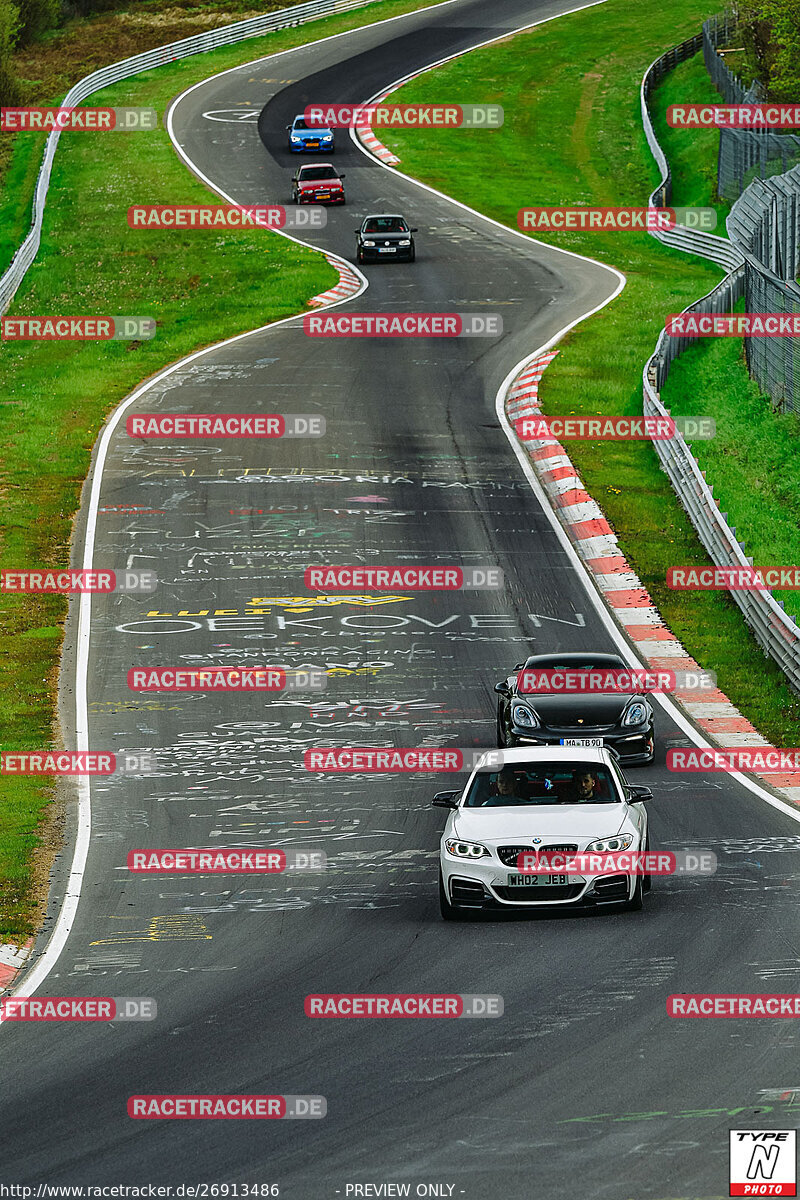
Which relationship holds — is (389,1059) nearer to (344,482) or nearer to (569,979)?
(569,979)

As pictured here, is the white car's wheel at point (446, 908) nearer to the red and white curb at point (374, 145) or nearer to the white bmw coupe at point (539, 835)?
the white bmw coupe at point (539, 835)

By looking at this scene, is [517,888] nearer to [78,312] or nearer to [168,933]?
[168,933]

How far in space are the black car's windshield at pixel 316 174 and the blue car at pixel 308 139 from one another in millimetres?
8010

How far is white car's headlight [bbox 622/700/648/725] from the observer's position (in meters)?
18.6

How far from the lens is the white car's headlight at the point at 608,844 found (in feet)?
43.9

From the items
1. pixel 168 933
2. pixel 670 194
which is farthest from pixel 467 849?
pixel 670 194

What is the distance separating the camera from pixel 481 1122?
372 inches

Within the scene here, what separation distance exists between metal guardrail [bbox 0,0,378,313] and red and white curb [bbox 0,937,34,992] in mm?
40941

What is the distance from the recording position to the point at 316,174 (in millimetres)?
57719

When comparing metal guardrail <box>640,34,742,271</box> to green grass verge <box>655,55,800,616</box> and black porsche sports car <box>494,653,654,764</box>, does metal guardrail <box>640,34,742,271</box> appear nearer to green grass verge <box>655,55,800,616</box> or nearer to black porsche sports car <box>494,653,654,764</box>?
green grass verge <box>655,55,800,616</box>

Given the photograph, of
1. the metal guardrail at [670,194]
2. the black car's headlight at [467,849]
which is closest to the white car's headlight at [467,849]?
the black car's headlight at [467,849]

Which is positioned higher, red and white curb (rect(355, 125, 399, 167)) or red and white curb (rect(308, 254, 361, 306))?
red and white curb (rect(308, 254, 361, 306))

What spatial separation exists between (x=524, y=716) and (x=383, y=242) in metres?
33.3

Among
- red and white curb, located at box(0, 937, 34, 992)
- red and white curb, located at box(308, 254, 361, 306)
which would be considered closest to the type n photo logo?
red and white curb, located at box(0, 937, 34, 992)
